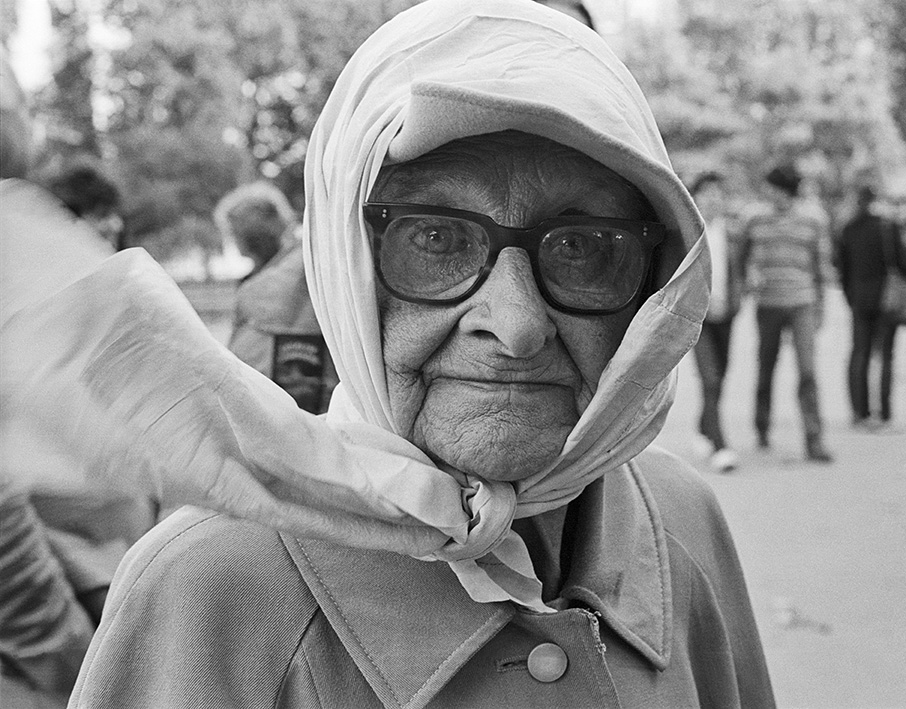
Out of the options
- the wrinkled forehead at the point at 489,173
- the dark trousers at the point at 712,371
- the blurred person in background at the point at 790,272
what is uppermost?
→ the wrinkled forehead at the point at 489,173

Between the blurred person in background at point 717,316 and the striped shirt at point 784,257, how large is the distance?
151 mm

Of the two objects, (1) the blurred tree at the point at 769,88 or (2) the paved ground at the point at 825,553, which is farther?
(1) the blurred tree at the point at 769,88

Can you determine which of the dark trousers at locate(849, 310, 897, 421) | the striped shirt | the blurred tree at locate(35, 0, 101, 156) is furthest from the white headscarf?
Result: the blurred tree at locate(35, 0, 101, 156)

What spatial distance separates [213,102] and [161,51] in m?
2.20

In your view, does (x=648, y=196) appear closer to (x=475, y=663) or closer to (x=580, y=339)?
(x=580, y=339)

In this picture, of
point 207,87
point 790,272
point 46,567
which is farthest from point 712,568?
point 207,87

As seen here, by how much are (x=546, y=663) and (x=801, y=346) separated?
23.4 ft

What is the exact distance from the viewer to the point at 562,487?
1479 mm

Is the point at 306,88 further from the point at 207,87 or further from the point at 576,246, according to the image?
the point at 576,246

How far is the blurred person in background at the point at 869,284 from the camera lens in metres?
9.51

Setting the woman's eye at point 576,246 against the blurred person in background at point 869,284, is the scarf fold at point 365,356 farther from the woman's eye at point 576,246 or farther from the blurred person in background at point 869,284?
the blurred person in background at point 869,284

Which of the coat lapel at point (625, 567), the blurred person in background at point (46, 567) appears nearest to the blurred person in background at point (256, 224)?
the blurred person in background at point (46, 567)

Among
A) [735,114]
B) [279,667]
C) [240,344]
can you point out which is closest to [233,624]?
[279,667]

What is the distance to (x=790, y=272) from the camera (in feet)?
26.5
